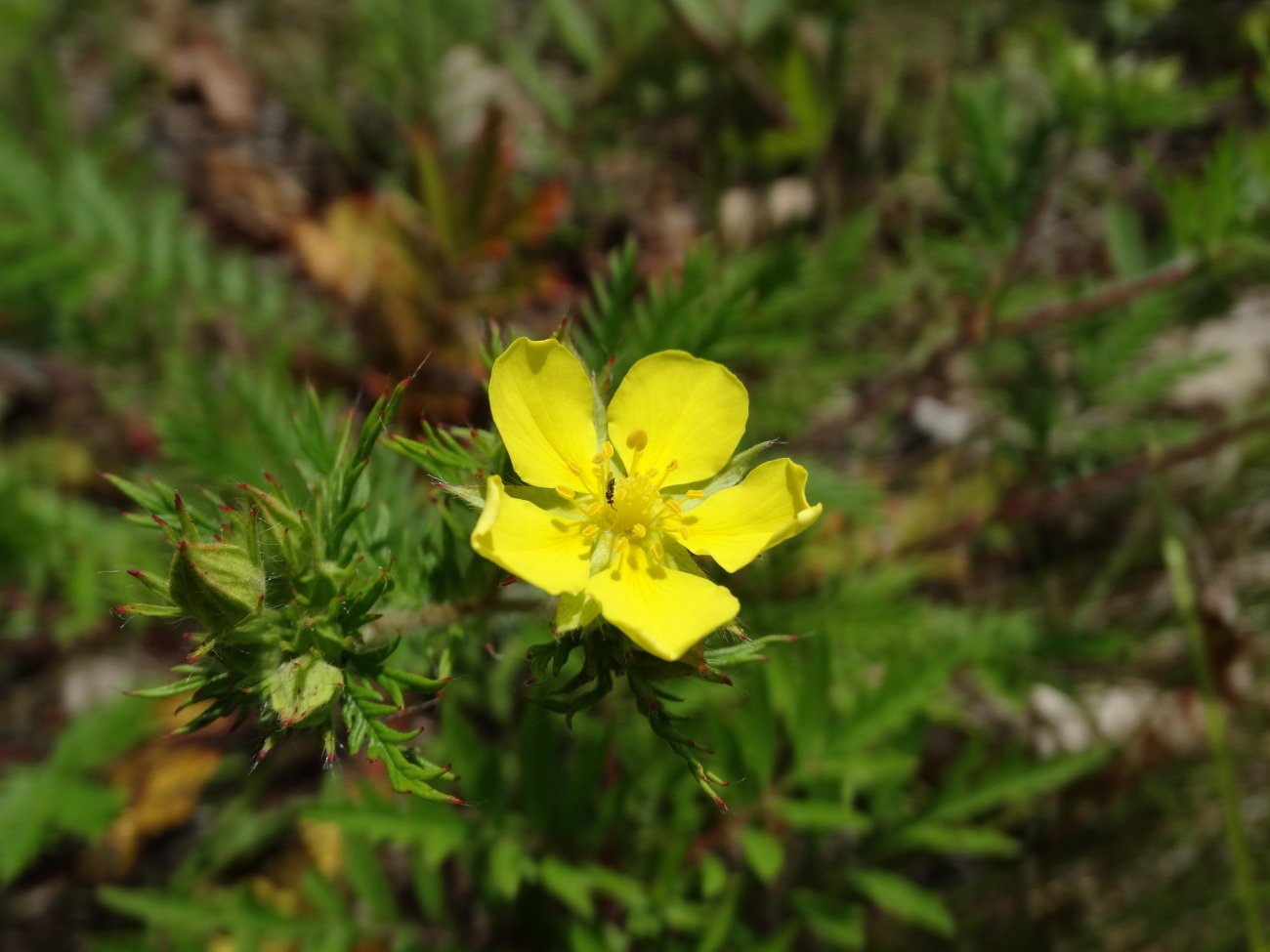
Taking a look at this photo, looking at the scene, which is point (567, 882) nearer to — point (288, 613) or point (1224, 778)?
point (288, 613)

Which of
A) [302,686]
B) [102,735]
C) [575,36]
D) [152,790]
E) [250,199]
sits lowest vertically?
[152,790]

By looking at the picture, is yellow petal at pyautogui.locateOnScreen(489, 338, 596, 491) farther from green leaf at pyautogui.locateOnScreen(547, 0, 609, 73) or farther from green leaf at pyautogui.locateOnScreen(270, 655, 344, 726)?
green leaf at pyautogui.locateOnScreen(547, 0, 609, 73)

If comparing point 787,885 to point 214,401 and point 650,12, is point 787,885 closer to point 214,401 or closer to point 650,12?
point 214,401

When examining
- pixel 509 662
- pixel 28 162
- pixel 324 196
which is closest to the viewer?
pixel 509 662

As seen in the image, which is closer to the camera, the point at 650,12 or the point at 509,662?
the point at 509,662

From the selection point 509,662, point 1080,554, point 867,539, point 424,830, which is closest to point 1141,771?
point 1080,554

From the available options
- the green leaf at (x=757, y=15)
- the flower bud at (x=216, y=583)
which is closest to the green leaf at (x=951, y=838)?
the flower bud at (x=216, y=583)

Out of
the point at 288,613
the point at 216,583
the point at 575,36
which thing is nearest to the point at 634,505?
the point at 288,613

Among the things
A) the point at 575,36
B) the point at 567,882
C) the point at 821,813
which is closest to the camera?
the point at 567,882
